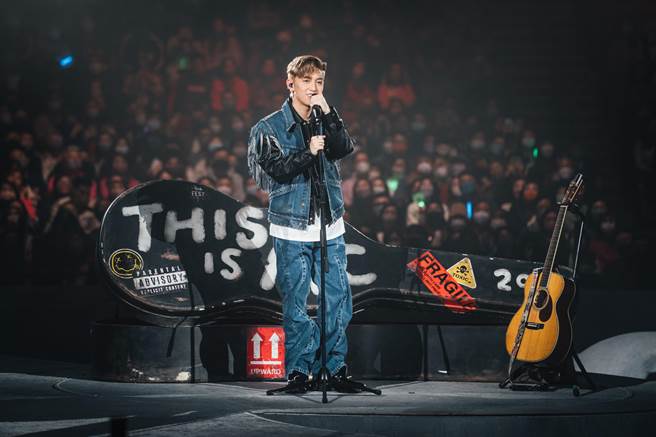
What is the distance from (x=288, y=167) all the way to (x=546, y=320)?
146cm

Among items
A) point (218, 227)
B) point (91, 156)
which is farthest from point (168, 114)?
point (218, 227)

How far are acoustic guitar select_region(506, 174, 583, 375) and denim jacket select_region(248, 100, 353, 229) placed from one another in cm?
105

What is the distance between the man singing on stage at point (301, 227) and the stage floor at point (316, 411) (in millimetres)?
197

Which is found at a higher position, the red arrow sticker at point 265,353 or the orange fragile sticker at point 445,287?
the orange fragile sticker at point 445,287

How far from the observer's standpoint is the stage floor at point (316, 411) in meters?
3.60

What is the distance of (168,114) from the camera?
40.4 feet

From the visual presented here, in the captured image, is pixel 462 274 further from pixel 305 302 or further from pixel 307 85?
pixel 307 85

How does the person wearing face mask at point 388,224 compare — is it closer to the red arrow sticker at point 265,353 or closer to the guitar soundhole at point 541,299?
the red arrow sticker at point 265,353

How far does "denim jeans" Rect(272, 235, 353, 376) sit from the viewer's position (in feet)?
15.2

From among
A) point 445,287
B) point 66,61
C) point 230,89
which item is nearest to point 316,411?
point 445,287

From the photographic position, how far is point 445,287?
18.2ft

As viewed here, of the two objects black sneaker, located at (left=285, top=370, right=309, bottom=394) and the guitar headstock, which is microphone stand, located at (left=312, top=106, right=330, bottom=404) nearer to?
black sneaker, located at (left=285, top=370, right=309, bottom=394)

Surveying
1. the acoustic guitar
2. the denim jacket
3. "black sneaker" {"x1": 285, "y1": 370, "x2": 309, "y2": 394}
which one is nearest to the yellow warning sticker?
the acoustic guitar

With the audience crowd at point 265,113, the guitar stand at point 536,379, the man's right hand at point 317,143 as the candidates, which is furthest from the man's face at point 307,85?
the audience crowd at point 265,113
